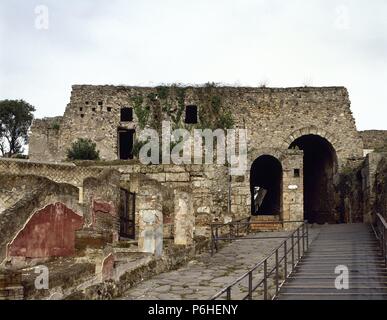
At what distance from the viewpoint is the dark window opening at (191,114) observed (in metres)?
26.3

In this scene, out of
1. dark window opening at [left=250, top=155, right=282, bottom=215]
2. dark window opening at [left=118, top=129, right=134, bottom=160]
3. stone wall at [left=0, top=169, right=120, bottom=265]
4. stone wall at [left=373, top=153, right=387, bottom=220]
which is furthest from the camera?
dark window opening at [left=118, top=129, right=134, bottom=160]

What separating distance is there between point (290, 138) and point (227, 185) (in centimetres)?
804

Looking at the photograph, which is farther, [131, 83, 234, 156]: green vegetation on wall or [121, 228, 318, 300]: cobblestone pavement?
[131, 83, 234, 156]: green vegetation on wall

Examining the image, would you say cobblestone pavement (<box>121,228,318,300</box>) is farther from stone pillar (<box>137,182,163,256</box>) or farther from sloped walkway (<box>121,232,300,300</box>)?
stone pillar (<box>137,182,163,256</box>)

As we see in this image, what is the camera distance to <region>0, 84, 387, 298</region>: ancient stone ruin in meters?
9.38

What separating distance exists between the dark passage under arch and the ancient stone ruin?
71 millimetres

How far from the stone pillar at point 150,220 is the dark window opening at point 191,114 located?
1407cm

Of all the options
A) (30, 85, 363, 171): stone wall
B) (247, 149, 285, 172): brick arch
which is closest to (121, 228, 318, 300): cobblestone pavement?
(247, 149, 285, 172): brick arch

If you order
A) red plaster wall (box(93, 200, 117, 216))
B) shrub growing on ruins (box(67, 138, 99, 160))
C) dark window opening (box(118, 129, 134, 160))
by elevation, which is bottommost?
red plaster wall (box(93, 200, 117, 216))

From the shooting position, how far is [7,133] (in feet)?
134

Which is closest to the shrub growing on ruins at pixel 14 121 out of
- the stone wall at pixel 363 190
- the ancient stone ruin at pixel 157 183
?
the ancient stone ruin at pixel 157 183
